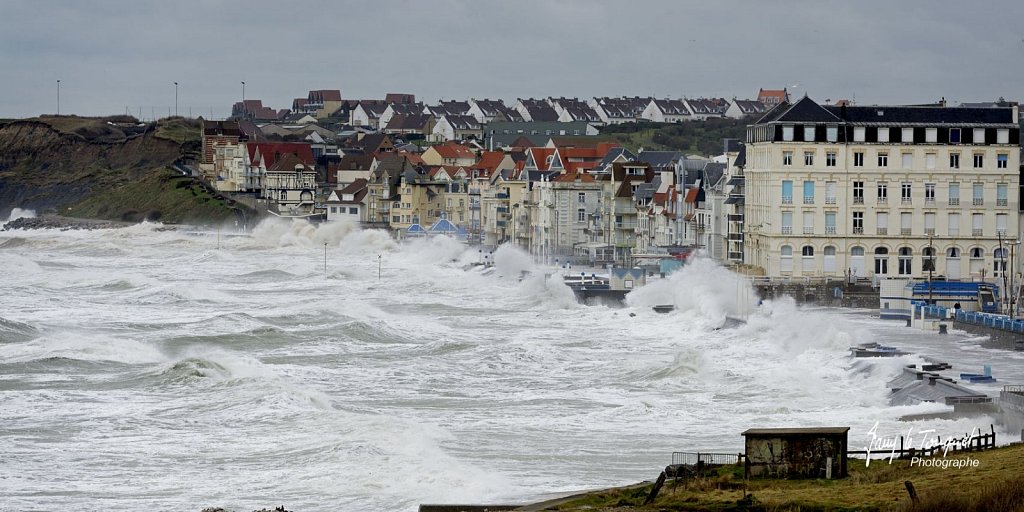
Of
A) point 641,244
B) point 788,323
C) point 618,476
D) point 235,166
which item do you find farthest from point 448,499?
point 235,166

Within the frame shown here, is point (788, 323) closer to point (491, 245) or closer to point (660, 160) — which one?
point (660, 160)

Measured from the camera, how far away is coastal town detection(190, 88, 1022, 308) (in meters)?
57.1

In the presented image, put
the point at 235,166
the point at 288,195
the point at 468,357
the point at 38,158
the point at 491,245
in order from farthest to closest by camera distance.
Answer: the point at 38,158 < the point at 235,166 < the point at 288,195 < the point at 491,245 < the point at 468,357

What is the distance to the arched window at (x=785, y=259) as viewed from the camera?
189 ft

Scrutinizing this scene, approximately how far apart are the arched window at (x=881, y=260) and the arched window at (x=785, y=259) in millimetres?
2970

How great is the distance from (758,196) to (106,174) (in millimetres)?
130793

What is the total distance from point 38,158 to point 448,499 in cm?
17833

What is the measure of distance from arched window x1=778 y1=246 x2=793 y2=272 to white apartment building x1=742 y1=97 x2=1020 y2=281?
35 mm

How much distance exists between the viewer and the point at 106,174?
17912 centimetres

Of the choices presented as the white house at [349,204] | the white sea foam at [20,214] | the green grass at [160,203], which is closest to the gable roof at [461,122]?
the green grass at [160,203]

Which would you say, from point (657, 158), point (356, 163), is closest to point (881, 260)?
point (657, 158)

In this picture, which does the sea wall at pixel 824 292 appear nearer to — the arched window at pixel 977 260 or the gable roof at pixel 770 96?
the arched window at pixel 977 260

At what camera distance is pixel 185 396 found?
118 ft

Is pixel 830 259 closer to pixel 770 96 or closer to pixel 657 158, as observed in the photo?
pixel 657 158
